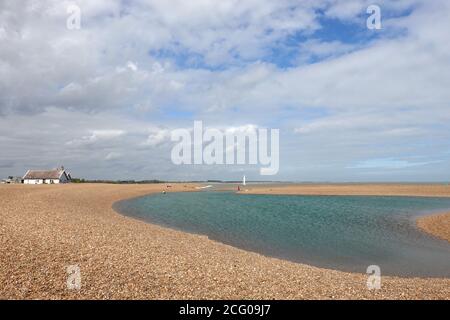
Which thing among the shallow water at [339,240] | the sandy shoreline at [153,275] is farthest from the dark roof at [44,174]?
the sandy shoreline at [153,275]

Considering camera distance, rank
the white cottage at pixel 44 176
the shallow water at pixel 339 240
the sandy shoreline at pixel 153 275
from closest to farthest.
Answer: the sandy shoreline at pixel 153 275, the shallow water at pixel 339 240, the white cottage at pixel 44 176

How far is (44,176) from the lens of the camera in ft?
344

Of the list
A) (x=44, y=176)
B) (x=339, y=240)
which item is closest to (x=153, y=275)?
(x=339, y=240)

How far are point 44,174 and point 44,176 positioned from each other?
2.84 feet

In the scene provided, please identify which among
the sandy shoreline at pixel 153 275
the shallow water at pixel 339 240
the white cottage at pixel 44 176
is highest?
the white cottage at pixel 44 176

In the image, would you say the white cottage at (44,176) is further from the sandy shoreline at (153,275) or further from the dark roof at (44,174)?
the sandy shoreline at (153,275)

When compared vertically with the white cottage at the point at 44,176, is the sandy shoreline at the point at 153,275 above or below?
below

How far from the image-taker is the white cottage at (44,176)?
103681 millimetres

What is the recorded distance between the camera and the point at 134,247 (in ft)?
51.8

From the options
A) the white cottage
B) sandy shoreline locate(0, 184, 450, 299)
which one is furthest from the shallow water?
the white cottage

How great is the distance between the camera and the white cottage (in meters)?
104

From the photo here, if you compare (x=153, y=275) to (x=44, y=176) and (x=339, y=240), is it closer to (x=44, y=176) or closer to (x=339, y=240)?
(x=339, y=240)
